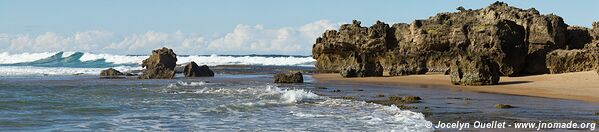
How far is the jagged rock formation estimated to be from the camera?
38.3m

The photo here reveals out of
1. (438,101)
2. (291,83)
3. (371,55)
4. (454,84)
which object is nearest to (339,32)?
(371,55)

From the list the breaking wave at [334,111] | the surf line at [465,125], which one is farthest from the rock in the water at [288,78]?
the surf line at [465,125]

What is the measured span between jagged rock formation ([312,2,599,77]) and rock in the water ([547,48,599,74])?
0.49 meters

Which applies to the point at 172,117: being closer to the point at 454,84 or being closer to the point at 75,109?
the point at 75,109

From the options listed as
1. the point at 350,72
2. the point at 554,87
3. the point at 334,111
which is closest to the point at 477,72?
the point at 554,87

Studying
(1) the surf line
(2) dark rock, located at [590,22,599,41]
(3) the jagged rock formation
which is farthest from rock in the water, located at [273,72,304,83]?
(1) the surf line

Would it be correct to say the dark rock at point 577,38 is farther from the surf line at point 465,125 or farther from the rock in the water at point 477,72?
the surf line at point 465,125

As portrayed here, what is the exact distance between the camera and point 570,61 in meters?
36.8

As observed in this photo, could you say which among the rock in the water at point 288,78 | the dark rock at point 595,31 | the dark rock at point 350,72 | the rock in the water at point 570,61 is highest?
the dark rock at point 595,31

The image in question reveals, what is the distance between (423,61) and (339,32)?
406 inches

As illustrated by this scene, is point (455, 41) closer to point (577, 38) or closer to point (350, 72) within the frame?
point (350, 72)

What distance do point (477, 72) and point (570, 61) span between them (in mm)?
8010

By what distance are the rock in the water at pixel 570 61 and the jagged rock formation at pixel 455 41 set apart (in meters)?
0.49

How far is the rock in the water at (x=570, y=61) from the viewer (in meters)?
36.2
